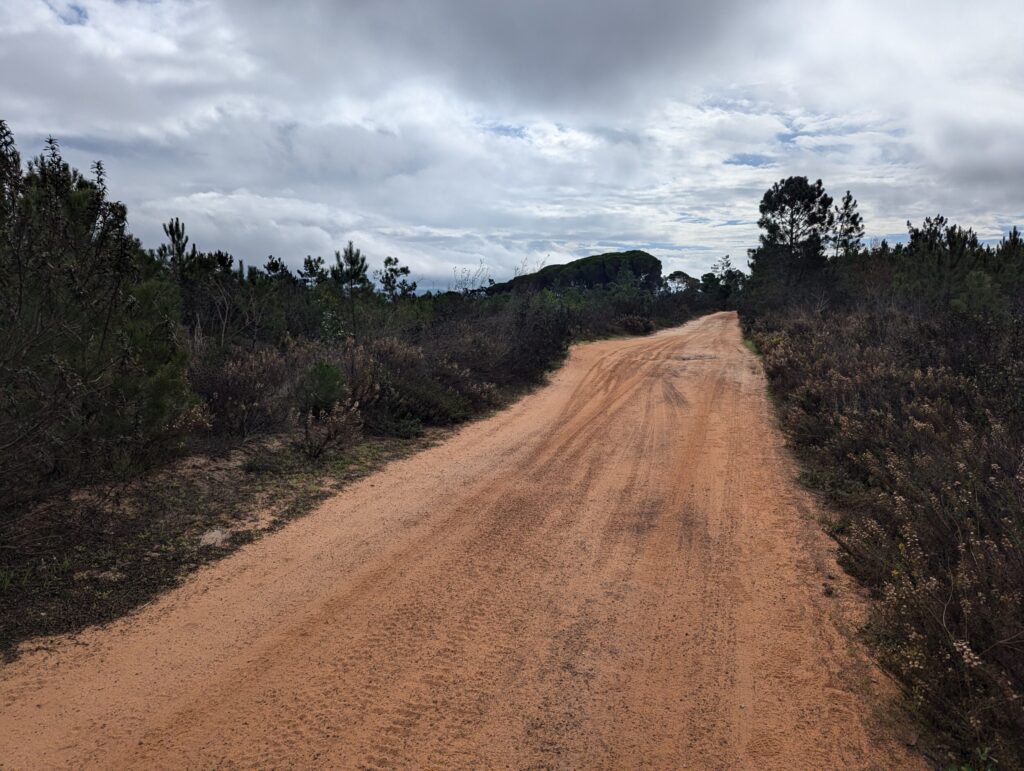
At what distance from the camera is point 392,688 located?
10.7 ft

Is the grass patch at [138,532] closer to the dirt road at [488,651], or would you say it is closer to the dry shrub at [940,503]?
the dirt road at [488,651]

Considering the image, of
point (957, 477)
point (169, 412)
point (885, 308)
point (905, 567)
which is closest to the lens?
point (905, 567)

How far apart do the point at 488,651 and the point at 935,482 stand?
3.90 m

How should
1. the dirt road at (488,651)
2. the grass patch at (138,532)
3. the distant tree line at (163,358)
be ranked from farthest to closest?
1. the distant tree line at (163,358)
2. the grass patch at (138,532)
3. the dirt road at (488,651)

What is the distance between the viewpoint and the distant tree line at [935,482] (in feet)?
9.82

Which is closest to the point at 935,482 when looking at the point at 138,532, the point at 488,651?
the point at 488,651

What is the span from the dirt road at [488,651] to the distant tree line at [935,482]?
35 centimetres

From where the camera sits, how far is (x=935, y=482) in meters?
4.85

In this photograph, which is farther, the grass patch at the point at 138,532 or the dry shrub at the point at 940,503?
the grass patch at the point at 138,532

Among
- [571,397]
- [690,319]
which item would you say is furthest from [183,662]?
[690,319]

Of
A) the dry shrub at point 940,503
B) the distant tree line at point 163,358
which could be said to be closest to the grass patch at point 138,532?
the distant tree line at point 163,358

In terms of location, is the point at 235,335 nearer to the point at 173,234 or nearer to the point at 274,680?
the point at 173,234

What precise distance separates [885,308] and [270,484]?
53.5 feet

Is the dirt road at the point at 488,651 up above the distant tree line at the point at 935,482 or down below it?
below
